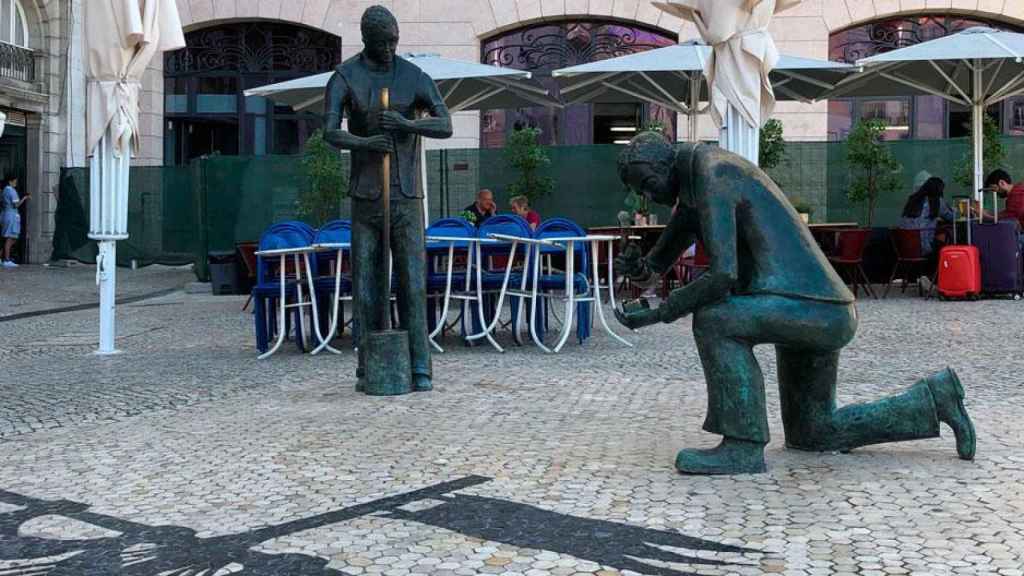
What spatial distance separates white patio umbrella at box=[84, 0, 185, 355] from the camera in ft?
35.1

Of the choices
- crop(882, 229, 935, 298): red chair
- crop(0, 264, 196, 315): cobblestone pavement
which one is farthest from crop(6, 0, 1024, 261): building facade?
crop(882, 229, 935, 298): red chair

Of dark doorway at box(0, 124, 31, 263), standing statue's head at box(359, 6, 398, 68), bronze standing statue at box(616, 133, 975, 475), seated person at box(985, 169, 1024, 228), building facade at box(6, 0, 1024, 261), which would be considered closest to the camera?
bronze standing statue at box(616, 133, 975, 475)

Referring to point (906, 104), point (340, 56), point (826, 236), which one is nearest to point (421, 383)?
point (826, 236)

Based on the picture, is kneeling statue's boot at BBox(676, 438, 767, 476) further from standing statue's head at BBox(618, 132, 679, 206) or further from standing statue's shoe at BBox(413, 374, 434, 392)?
standing statue's shoe at BBox(413, 374, 434, 392)

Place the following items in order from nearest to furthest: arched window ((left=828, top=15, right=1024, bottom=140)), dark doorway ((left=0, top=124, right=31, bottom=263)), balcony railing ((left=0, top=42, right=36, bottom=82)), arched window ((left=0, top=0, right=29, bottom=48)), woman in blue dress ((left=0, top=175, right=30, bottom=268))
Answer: arched window ((left=828, top=15, right=1024, bottom=140)) → woman in blue dress ((left=0, top=175, right=30, bottom=268)) → balcony railing ((left=0, top=42, right=36, bottom=82)) → arched window ((left=0, top=0, right=29, bottom=48)) → dark doorway ((left=0, top=124, right=31, bottom=263))

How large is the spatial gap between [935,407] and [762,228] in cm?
105

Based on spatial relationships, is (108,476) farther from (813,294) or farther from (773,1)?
(773,1)

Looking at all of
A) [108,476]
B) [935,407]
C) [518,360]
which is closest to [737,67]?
[518,360]

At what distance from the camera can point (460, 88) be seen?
1739 centimetres

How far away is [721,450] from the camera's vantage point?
5.15 metres

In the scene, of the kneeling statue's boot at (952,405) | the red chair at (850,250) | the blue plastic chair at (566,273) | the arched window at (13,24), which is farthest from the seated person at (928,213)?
the arched window at (13,24)

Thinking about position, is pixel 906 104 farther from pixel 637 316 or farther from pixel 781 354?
pixel 637 316

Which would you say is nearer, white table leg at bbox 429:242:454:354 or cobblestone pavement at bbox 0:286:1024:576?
cobblestone pavement at bbox 0:286:1024:576

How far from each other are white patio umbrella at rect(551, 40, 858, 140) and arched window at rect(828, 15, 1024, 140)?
6.79 metres
